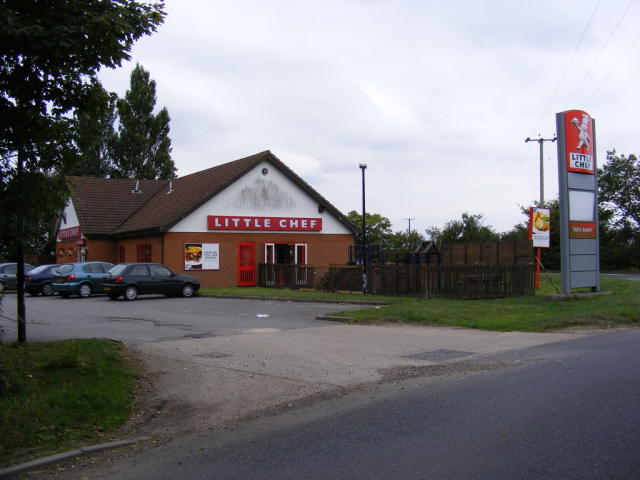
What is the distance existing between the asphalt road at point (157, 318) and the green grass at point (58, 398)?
2.97m

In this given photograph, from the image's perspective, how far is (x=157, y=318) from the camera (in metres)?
17.8

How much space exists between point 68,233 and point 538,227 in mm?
30321

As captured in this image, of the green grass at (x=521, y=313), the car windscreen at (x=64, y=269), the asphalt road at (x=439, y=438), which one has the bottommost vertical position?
the asphalt road at (x=439, y=438)

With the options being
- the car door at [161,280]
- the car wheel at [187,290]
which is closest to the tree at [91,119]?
the car door at [161,280]

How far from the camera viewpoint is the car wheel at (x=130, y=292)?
25.0 metres

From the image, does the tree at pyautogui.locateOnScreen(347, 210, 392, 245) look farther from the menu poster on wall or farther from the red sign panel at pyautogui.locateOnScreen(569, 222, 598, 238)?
the red sign panel at pyautogui.locateOnScreen(569, 222, 598, 238)

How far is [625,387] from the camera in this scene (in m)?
7.69

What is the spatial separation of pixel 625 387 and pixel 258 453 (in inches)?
182

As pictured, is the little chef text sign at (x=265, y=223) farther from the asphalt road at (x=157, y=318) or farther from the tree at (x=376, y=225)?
the tree at (x=376, y=225)

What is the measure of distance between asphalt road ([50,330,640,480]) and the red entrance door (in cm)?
2554

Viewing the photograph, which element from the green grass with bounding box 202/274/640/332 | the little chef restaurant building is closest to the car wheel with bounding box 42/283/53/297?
the little chef restaurant building

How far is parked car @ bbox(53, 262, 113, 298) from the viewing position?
89.5ft

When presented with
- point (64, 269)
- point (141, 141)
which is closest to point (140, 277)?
point (64, 269)

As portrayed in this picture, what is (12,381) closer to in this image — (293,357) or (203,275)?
(293,357)
